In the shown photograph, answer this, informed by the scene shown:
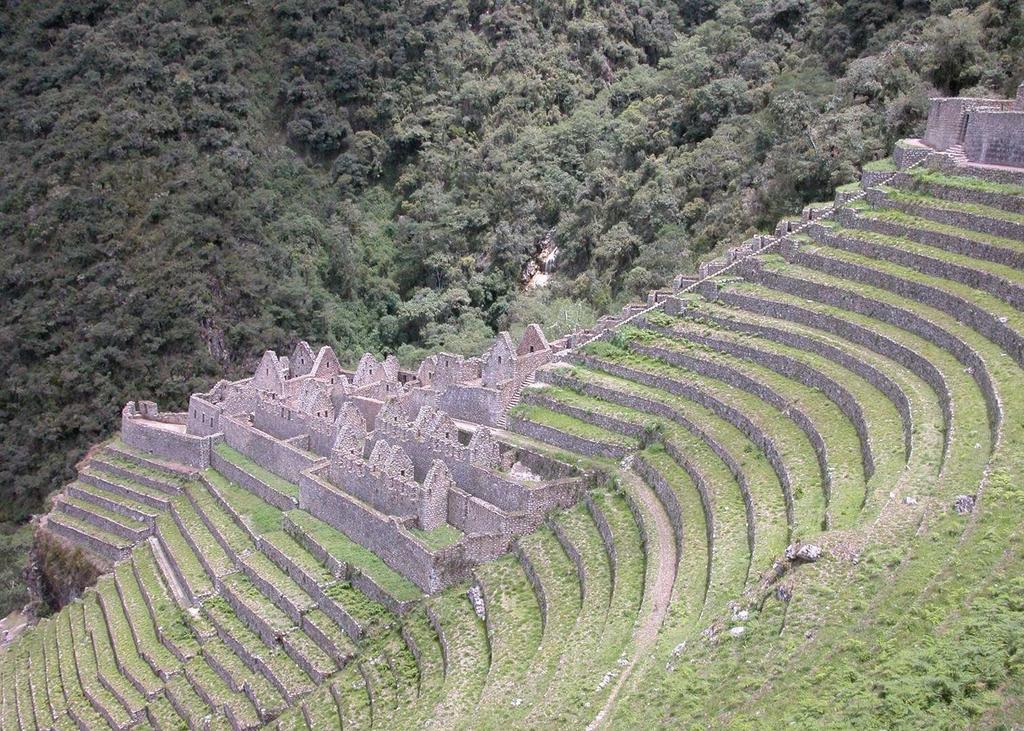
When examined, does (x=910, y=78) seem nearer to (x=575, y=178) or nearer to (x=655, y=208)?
(x=655, y=208)

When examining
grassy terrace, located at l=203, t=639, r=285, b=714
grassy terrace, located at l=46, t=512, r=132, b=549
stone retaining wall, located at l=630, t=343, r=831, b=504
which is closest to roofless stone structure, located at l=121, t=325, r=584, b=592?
grassy terrace, located at l=46, t=512, r=132, b=549

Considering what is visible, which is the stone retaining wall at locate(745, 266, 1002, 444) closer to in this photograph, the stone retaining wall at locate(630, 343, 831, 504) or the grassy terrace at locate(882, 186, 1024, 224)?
the stone retaining wall at locate(630, 343, 831, 504)

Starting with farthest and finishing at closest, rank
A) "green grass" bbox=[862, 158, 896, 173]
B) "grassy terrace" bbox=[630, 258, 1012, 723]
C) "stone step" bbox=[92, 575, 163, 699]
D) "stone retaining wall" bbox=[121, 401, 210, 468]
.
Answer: "stone retaining wall" bbox=[121, 401, 210, 468] → "green grass" bbox=[862, 158, 896, 173] → "stone step" bbox=[92, 575, 163, 699] → "grassy terrace" bbox=[630, 258, 1012, 723]

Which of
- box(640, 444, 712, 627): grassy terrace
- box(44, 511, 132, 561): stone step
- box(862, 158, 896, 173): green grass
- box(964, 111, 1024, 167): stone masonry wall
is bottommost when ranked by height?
box(44, 511, 132, 561): stone step

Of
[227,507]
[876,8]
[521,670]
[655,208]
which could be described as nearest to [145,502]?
[227,507]

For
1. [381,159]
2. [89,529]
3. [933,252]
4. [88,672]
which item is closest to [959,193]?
[933,252]

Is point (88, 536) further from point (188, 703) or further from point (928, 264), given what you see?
point (928, 264)

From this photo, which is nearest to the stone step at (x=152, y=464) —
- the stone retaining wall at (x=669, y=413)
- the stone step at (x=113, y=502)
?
the stone step at (x=113, y=502)

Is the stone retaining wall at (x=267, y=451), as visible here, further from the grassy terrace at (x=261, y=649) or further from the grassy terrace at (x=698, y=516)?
the grassy terrace at (x=698, y=516)
